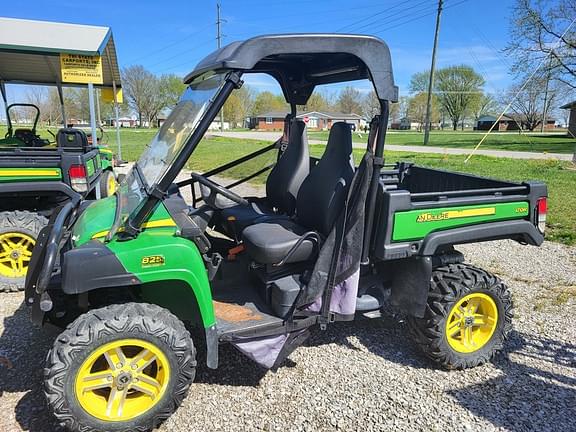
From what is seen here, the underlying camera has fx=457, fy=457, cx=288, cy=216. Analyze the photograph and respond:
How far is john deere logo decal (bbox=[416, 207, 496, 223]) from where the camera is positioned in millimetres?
2980

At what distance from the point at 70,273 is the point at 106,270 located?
170mm

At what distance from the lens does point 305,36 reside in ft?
8.50

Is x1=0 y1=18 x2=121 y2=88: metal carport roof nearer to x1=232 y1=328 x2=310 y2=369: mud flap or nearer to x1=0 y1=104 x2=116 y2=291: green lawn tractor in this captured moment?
x1=0 y1=104 x2=116 y2=291: green lawn tractor

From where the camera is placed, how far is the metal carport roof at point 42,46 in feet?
20.2

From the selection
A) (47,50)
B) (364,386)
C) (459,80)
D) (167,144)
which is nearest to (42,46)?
(47,50)

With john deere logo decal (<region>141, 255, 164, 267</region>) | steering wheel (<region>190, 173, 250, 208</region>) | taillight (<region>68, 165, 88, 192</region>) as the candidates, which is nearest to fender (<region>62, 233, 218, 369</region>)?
john deere logo decal (<region>141, 255, 164, 267</region>)

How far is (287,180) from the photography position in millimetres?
3928

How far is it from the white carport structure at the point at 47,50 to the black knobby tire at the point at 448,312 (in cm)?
568

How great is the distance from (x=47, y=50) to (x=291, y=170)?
4.30 m

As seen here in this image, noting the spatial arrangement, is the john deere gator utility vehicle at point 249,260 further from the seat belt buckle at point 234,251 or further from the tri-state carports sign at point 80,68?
the tri-state carports sign at point 80,68

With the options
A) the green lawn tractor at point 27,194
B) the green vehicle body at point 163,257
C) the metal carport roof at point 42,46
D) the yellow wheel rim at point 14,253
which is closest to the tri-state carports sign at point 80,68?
the metal carport roof at point 42,46

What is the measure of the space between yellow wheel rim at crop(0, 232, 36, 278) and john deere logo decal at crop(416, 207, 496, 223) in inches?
150

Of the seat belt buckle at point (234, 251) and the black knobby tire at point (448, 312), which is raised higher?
the seat belt buckle at point (234, 251)

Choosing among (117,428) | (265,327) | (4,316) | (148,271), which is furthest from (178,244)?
(4,316)
